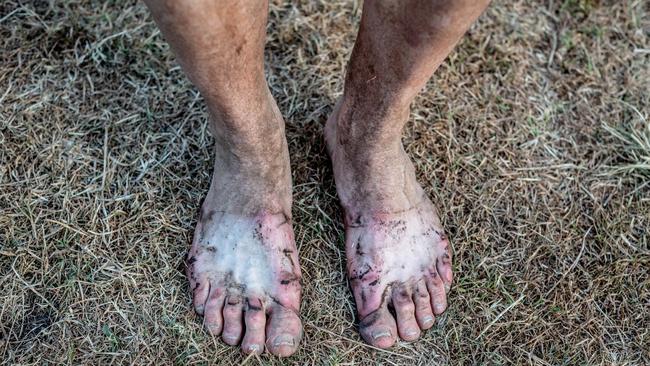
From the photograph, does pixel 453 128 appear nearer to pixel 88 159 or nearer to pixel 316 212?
pixel 316 212

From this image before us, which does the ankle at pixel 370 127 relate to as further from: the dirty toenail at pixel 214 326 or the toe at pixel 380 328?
the dirty toenail at pixel 214 326

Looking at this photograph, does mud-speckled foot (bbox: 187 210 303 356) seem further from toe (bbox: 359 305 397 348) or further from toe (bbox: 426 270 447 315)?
toe (bbox: 426 270 447 315)

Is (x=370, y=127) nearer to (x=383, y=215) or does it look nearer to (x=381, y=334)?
(x=383, y=215)

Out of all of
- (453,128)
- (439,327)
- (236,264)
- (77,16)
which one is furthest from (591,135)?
(77,16)

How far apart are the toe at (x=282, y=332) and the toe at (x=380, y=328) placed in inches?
6.0

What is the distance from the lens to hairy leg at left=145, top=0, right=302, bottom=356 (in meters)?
1.31

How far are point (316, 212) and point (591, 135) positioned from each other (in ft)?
2.68

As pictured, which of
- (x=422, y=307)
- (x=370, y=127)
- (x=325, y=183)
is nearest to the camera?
(x=370, y=127)

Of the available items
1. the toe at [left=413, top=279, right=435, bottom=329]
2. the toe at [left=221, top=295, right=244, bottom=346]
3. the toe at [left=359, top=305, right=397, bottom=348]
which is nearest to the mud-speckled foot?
the toe at [left=221, top=295, right=244, bottom=346]

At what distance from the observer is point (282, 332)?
1398 millimetres

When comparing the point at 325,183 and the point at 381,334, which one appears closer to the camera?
the point at 381,334

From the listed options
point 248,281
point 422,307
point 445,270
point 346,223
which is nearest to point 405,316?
point 422,307

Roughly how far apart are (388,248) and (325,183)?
260 millimetres

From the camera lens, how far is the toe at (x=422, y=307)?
1461 mm
